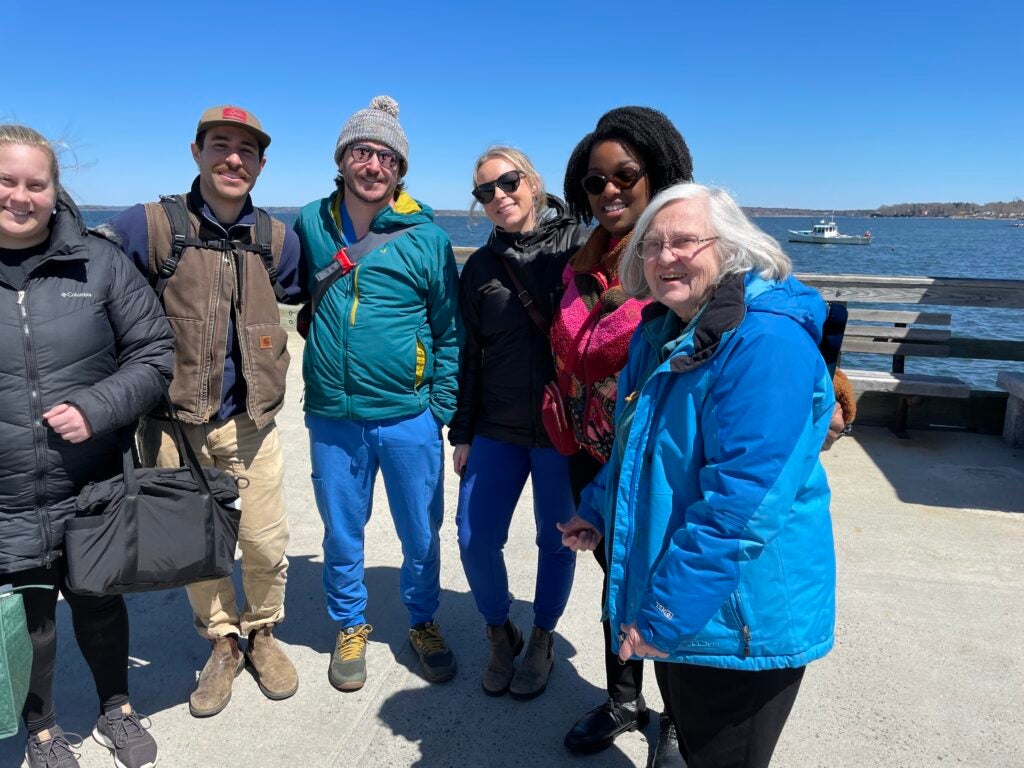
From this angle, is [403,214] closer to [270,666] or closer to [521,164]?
[521,164]

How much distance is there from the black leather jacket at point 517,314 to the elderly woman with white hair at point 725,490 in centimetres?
91

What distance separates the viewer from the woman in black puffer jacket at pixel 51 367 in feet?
6.97

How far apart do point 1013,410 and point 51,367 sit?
6.25 meters

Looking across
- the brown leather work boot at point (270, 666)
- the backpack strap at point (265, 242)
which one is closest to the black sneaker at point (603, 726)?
the brown leather work boot at point (270, 666)

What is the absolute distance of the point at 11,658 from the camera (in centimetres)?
217

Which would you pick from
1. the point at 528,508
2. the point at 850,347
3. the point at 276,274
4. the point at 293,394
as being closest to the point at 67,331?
the point at 276,274

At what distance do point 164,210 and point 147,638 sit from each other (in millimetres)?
1971

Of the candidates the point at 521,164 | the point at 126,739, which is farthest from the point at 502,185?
the point at 126,739

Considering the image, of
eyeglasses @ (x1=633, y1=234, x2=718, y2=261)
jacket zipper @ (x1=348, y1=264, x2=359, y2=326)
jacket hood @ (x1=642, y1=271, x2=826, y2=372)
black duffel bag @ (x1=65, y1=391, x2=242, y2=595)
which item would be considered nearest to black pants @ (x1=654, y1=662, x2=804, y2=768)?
jacket hood @ (x1=642, y1=271, x2=826, y2=372)

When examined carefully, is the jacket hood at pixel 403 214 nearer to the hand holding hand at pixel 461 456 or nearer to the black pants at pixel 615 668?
the hand holding hand at pixel 461 456

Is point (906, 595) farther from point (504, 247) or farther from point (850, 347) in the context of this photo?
point (850, 347)

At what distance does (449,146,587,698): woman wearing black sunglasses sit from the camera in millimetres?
2729

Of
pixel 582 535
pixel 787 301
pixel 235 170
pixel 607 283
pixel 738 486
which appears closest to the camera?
pixel 738 486

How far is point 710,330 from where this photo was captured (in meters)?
1.59
